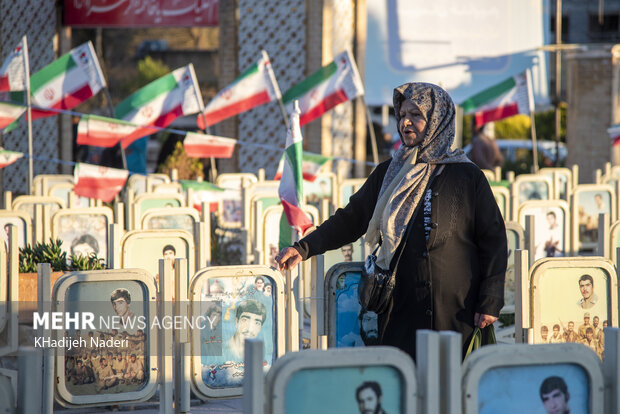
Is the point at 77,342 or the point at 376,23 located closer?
the point at 77,342

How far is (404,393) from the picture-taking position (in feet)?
10.2

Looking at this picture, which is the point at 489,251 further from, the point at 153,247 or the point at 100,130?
the point at 100,130

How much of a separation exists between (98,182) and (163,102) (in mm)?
1687

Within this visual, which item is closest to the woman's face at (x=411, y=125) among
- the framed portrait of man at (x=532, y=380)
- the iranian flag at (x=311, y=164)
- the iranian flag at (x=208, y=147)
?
the framed portrait of man at (x=532, y=380)

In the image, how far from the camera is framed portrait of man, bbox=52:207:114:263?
25.6 feet

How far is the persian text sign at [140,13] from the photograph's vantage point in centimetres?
1641

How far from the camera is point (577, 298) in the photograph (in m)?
5.25

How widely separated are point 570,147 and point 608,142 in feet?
2.25

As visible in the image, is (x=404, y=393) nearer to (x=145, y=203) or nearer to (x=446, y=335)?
(x=446, y=335)

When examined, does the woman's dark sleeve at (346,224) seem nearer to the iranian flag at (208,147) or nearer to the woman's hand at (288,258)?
the woman's hand at (288,258)

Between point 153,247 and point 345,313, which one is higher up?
point 153,247

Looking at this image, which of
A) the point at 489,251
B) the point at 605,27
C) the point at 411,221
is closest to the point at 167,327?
the point at 411,221

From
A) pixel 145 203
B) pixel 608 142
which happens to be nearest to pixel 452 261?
pixel 145 203

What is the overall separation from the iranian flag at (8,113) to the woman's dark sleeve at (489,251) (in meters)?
7.23
